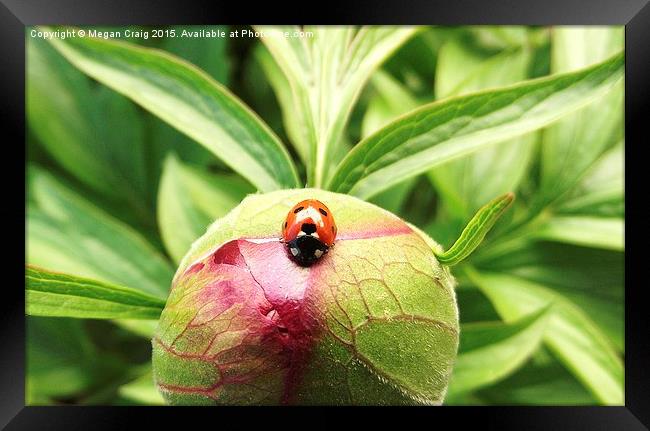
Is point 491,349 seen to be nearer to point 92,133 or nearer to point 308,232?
point 308,232

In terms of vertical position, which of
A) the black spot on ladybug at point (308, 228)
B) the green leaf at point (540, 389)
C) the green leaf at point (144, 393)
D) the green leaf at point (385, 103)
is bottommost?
the green leaf at point (540, 389)

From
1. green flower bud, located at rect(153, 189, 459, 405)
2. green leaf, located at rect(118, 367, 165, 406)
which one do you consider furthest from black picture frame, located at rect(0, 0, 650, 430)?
green flower bud, located at rect(153, 189, 459, 405)

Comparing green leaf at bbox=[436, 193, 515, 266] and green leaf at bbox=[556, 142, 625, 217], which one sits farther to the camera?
green leaf at bbox=[556, 142, 625, 217]

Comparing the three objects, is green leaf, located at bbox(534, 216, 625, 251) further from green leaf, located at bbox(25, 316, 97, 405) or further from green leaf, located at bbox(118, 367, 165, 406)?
green leaf, located at bbox(25, 316, 97, 405)

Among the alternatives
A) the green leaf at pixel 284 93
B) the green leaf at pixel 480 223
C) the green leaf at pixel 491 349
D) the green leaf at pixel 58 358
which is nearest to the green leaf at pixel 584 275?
the green leaf at pixel 491 349

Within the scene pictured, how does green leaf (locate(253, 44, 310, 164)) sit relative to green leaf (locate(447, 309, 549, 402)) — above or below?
above

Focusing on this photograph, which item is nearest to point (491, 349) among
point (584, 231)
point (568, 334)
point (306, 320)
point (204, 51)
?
point (568, 334)

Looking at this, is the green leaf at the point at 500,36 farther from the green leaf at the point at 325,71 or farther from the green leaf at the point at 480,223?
the green leaf at the point at 480,223

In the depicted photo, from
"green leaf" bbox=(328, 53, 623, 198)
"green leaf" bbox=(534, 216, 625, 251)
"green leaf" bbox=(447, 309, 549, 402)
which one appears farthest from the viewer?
"green leaf" bbox=(534, 216, 625, 251)
